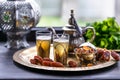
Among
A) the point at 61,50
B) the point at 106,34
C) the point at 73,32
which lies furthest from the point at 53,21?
the point at 61,50

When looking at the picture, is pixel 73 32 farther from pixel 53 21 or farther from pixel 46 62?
pixel 53 21

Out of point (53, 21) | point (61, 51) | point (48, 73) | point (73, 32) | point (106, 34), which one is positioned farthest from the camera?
point (53, 21)

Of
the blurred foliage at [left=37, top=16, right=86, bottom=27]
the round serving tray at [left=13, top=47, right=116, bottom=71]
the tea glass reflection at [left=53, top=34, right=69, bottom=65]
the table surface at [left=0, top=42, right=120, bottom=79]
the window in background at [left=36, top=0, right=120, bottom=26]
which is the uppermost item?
the window in background at [left=36, top=0, right=120, bottom=26]

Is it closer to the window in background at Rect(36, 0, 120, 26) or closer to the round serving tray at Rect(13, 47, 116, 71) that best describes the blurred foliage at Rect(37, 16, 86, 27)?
the window in background at Rect(36, 0, 120, 26)

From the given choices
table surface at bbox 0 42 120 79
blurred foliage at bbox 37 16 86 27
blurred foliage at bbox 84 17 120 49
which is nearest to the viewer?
table surface at bbox 0 42 120 79

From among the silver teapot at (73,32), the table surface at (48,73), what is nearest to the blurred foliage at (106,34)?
the silver teapot at (73,32)

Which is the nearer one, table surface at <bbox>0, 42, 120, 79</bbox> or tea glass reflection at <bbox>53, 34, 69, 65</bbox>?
table surface at <bbox>0, 42, 120, 79</bbox>

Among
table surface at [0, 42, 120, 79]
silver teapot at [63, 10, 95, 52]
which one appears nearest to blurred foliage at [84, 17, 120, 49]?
silver teapot at [63, 10, 95, 52]

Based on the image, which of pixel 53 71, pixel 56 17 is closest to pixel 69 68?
pixel 53 71

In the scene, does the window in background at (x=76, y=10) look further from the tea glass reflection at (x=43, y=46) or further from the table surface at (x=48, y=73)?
the table surface at (x=48, y=73)
